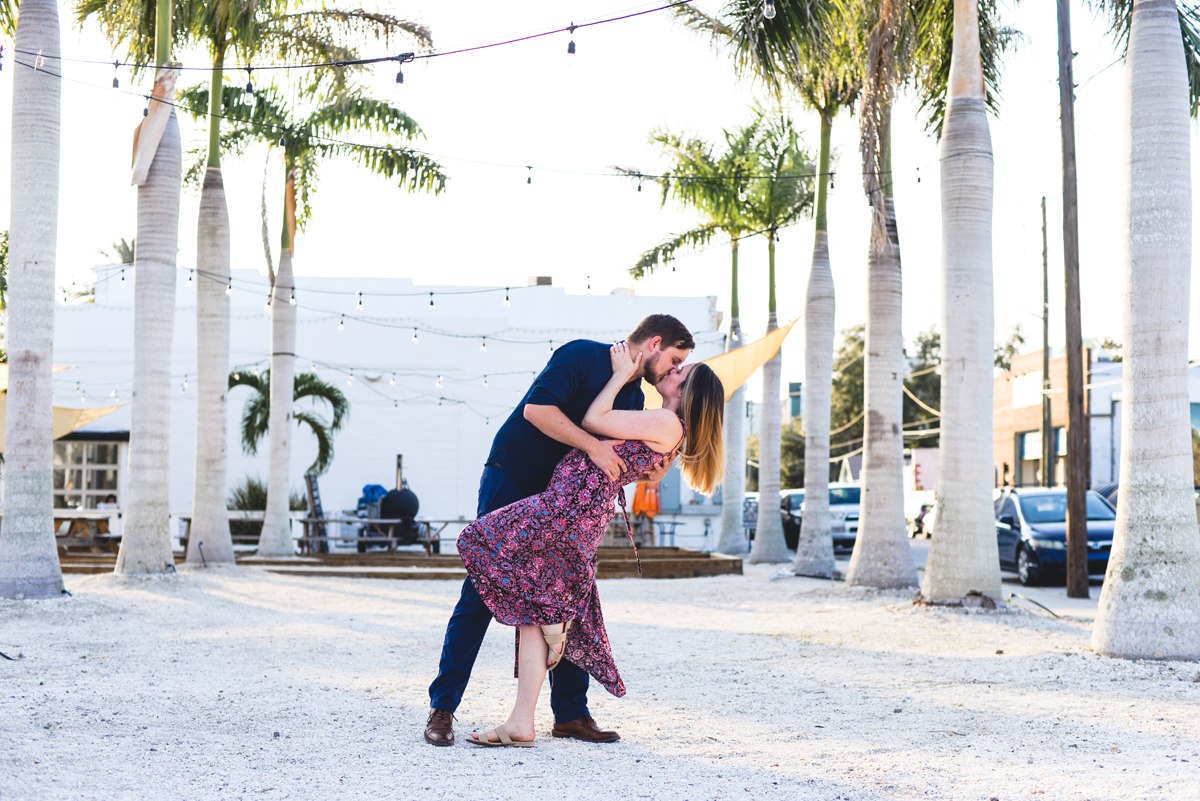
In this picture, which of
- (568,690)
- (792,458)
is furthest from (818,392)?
(792,458)

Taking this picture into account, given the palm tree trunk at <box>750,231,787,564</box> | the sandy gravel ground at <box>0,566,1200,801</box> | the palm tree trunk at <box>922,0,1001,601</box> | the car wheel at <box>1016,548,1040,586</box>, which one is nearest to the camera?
the sandy gravel ground at <box>0,566,1200,801</box>

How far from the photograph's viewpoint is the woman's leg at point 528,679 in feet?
12.8

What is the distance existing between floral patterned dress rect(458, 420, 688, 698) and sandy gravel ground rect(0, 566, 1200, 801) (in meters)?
0.54

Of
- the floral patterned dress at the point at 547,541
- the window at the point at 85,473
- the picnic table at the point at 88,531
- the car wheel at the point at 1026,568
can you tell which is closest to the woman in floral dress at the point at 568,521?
the floral patterned dress at the point at 547,541

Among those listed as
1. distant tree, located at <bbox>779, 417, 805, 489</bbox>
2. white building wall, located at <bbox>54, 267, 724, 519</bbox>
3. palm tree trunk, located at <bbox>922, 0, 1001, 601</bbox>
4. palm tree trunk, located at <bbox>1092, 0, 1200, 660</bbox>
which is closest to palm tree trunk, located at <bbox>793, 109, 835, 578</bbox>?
palm tree trunk, located at <bbox>922, 0, 1001, 601</bbox>

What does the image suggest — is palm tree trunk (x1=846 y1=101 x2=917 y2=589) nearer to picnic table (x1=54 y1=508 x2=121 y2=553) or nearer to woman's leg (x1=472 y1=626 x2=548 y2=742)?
woman's leg (x1=472 y1=626 x2=548 y2=742)

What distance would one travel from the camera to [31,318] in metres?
8.88

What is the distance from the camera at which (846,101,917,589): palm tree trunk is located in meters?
11.0

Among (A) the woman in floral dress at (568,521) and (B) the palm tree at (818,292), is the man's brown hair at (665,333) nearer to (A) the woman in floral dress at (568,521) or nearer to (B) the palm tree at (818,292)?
(A) the woman in floral dress at (568,521)

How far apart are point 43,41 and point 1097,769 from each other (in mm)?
9267

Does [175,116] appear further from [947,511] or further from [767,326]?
[767,326]

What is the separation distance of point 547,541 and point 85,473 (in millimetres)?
21715

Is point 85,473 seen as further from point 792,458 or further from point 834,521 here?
point 792,458

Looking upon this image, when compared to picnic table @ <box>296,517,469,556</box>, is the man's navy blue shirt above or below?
above
